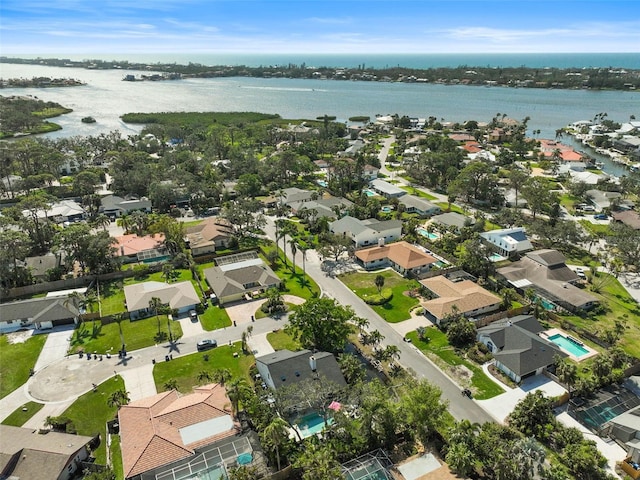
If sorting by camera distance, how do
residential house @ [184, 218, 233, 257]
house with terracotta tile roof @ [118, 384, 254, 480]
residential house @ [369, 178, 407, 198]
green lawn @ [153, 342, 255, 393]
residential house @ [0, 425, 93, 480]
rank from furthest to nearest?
residential house @ [369, 178, 407, 198]
residential house @ [184, 218, 233, 257]
green lawn @ [153, 342, 255, 393]
house with terracotta tile roof @ [118, 384, 254, 480]
residential house @ [0, 425, 93, 480]

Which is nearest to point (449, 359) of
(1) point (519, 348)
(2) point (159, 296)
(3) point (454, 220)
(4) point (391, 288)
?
(1) point (519, 348)

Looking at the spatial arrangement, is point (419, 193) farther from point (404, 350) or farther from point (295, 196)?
point (404, 350)

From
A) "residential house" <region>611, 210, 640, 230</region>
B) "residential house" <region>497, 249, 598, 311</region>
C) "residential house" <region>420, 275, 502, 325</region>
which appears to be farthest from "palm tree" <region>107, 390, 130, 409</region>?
"residential house" <region>611, 210, 640, 230</region>

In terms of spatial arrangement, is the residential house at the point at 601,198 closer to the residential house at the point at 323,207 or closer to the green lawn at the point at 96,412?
the residential house at the point at 323,207

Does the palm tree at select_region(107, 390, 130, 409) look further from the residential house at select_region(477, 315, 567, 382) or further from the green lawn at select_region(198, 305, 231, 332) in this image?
the residential house at select_region(477, 315, 567, 382)

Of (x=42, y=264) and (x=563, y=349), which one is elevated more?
(x=42, y=264)

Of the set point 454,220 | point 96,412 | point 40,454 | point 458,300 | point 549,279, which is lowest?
point 96,412
